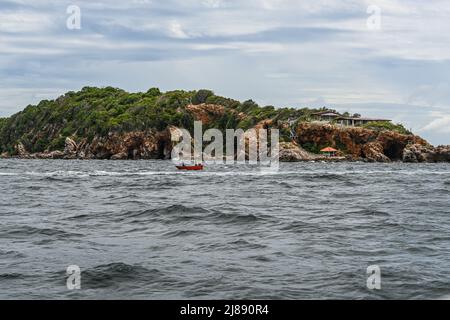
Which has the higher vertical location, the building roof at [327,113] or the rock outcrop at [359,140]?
the building roof at [327,113]

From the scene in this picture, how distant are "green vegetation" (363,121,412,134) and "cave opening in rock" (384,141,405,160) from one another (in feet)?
17.3

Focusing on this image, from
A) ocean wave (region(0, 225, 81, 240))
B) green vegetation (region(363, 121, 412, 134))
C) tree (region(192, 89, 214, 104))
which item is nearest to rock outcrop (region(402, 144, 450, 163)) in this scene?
green vegetation (region(363, 121, 412, 134))

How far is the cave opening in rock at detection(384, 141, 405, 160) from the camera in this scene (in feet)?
440

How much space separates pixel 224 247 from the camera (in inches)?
704

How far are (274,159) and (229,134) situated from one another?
24468 mm

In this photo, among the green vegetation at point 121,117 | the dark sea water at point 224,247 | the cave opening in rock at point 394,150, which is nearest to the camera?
the dark sea water at point 224,247

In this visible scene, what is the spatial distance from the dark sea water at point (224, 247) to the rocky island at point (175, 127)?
336 ft

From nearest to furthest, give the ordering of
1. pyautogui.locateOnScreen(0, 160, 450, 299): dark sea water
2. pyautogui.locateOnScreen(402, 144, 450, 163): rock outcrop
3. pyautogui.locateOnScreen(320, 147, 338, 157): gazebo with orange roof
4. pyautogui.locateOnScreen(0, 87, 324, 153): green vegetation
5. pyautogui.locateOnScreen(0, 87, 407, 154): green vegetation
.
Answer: pyautogui.locateOnScreen(0, 160, 450, 299): dark sea water
pyautogui.locateOnScreen(402, 144, 450, 163): rock outcrop
pyautogui.locateOnScreen(320, 147, 338, 157): gazebo with orange roof
pyautogui.locateOnScreen(0, 87, 407, 154): green vegetation
pyautogui.locateOnScreen(0, 87, 324, 153): green vegetation

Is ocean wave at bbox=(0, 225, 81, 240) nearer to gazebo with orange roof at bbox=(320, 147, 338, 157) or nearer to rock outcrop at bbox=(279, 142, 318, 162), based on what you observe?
rock outcrop at bbox=(279, 142, 318, 162)

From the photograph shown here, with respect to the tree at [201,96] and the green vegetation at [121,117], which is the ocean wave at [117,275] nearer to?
the green vegetation at [121,117]

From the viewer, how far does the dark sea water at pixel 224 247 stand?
12914mm

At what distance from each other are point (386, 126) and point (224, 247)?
13341cm

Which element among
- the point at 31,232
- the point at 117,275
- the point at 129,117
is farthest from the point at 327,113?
the point at 117,275

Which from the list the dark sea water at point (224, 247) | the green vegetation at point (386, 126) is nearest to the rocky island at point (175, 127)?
the green vegetation at point (386, 126)
